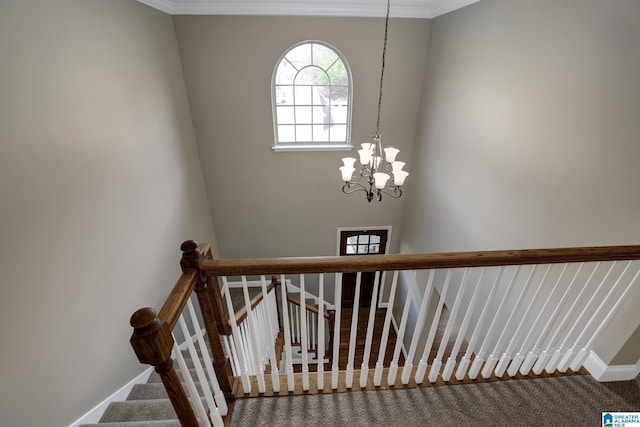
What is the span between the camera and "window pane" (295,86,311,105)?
3918 mm

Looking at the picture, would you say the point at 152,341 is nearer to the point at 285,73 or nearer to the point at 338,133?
the point at 285,73

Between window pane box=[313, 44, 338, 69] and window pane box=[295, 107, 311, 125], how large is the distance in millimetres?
585

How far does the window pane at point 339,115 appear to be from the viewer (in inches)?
161

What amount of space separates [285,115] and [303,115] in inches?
9.9

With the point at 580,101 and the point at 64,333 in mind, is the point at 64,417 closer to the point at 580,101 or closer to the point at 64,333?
the point at 64,333

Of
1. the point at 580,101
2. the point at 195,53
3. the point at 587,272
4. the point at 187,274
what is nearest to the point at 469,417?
the point at 587,272

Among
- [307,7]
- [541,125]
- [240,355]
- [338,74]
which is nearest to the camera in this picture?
[240,355]

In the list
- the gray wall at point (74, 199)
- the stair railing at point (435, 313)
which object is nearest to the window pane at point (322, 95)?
the gray wall at point (74, 199)

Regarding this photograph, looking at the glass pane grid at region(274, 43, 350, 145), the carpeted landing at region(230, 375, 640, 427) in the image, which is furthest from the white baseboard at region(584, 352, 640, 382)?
the glass pane grid at region(274, 43, 350, 145)

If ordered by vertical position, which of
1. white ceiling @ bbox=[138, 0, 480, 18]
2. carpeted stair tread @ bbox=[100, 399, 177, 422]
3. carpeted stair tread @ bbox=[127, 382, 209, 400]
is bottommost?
carpeted stair tread @ bbox=[127, 382, 209, 400]

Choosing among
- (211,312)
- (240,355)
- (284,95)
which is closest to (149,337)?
(211,312)

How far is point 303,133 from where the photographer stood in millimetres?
4230

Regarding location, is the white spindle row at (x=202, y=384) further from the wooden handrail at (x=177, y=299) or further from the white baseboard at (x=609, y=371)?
the white baseboard at (x=609, y=371)

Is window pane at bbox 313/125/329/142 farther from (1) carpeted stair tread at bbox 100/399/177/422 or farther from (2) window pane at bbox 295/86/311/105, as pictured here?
(1) carpeted stair tread at bbox 100/399/177/422
